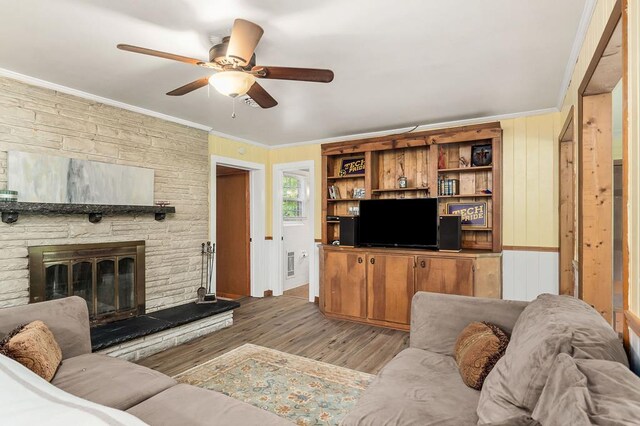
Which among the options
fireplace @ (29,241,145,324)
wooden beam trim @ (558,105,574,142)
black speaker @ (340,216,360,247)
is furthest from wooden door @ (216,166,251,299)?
wooden beam trim @ (558,105,574,142)

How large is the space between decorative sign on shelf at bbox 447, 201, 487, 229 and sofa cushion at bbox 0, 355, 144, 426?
4003 millimetres

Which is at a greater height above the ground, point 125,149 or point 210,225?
point 125,149

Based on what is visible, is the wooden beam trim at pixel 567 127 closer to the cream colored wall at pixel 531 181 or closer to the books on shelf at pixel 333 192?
the cream colored wall at pixel 531 181

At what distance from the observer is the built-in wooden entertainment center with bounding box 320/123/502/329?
3.88 metres

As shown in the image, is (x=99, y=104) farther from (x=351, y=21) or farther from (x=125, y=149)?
(x=351, y=21)

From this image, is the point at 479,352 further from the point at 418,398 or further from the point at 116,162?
the point at 116,162

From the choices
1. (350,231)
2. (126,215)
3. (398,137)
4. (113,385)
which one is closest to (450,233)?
(350,231)

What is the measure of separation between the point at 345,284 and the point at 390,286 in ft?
1.95

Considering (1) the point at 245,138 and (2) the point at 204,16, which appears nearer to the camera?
(2) the point at 204,16

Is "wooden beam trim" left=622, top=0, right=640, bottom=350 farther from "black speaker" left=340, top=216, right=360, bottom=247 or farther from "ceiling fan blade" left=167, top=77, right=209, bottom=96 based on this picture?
"black speaker" left=340, top=216, right=360, bottom=247

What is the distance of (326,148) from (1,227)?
11.7ft

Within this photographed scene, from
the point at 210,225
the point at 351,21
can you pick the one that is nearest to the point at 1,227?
the point at 210,225

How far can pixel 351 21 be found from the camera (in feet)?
6.87

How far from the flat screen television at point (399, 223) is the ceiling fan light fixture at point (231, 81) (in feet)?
8.83
